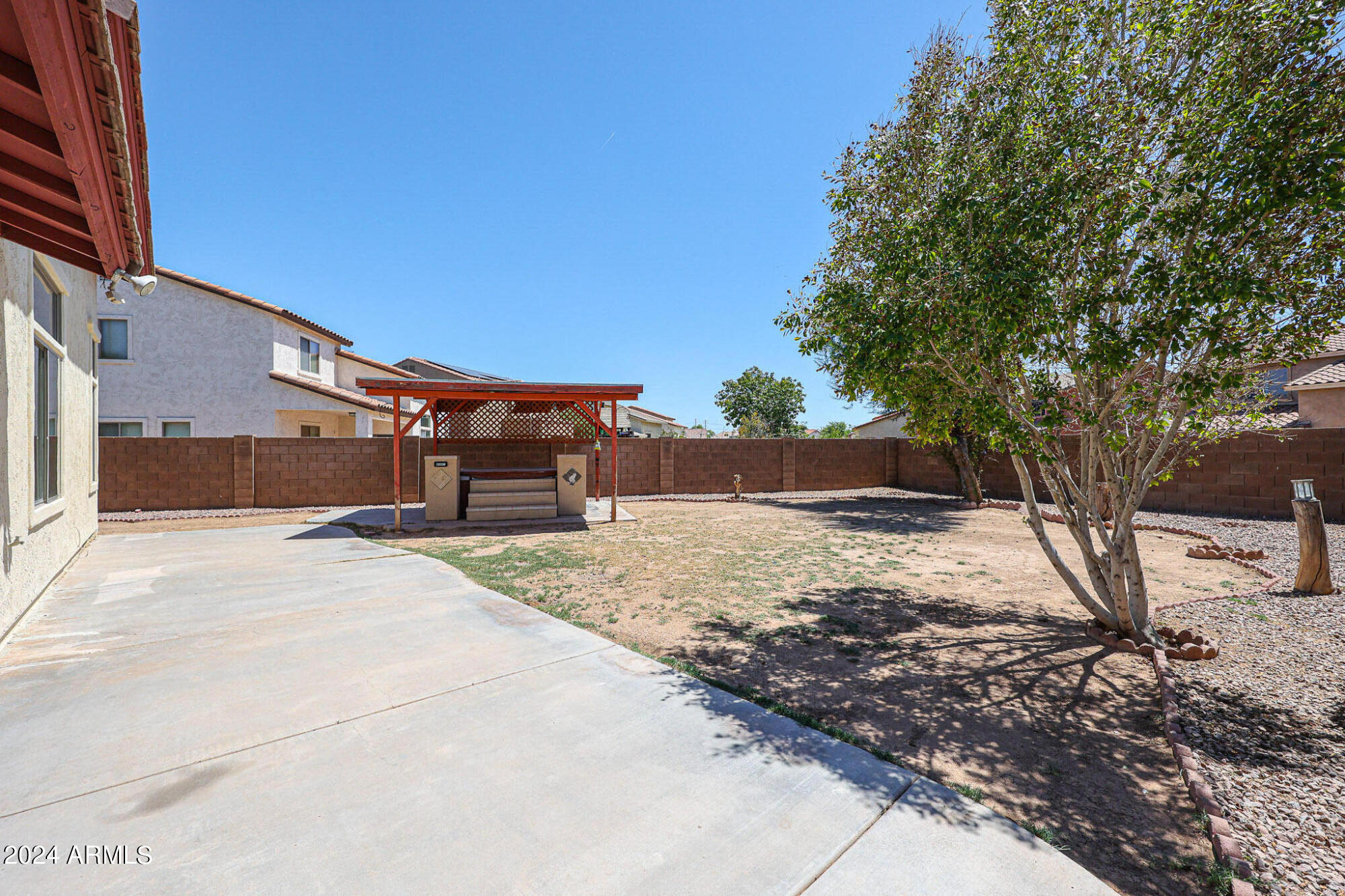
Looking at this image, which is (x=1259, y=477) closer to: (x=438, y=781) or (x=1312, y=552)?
(x=1312, y=552)

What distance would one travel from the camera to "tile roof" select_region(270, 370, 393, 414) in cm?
1708

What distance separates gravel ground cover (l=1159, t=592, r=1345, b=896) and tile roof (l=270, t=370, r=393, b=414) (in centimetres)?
1982

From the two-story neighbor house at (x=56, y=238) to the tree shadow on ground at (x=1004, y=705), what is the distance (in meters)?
4.26

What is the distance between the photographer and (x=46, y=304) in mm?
5605

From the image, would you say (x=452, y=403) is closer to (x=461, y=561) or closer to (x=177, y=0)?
(x=461, y=561)

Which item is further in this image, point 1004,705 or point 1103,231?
point 1103,231

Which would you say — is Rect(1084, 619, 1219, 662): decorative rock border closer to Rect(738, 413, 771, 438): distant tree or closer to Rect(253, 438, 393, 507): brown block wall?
Rect(253, 438, 393, 507): brown block wall

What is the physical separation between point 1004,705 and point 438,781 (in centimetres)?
325

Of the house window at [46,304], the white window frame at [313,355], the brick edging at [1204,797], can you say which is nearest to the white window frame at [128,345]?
the white window frame at [313,355]

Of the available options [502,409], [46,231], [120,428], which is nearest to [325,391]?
[120,428]

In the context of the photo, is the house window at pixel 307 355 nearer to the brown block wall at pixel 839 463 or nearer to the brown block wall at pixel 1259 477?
the brown block wall at pixel 839 463

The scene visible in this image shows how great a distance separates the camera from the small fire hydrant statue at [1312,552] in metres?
5.83

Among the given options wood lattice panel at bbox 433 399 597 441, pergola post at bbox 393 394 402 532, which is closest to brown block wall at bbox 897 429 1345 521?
wood lattice panel at bbox 433 399 597 441

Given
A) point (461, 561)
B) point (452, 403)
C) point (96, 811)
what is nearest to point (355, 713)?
point (96, 811)
